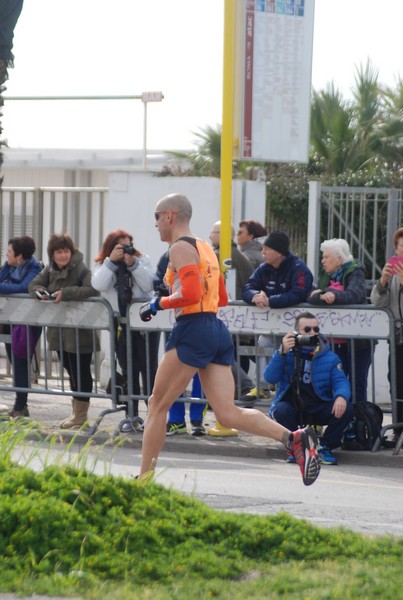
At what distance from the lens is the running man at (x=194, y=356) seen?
8.04 meters

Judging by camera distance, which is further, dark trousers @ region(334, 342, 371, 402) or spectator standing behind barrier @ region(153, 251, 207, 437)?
spectator standing behind barrier @ region(153, 251, 207, 437)

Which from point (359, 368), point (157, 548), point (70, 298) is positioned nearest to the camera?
point (157, 548)

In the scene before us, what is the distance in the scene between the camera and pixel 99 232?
51.8 ft

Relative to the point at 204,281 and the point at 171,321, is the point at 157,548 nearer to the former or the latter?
the point at 204,281

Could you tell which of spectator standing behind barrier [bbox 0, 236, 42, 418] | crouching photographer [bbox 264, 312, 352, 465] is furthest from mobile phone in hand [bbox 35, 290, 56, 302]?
crouching photographer [bbox 264, 312, 352, 465]

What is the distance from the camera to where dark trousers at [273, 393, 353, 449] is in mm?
10250

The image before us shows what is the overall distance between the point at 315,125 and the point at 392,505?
58.2 feet

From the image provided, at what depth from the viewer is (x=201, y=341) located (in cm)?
805

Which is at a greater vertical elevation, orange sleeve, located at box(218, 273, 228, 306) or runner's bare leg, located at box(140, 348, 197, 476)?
orange sleeve, located at box(218, 273, 228, 306)

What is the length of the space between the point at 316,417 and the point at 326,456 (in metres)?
0.33

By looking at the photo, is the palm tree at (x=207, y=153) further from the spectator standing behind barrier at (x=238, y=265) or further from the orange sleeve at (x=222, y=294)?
the orange sleeve at (x=222, y=294)

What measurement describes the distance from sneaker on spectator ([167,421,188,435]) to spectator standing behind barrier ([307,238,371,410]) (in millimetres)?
1560

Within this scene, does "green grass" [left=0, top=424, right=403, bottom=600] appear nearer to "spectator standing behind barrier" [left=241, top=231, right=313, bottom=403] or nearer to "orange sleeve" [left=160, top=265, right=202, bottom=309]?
"orange sleeve" [left=160, top=265, right=202, bottom=309]

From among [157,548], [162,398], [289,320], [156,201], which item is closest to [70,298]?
[289,320]
